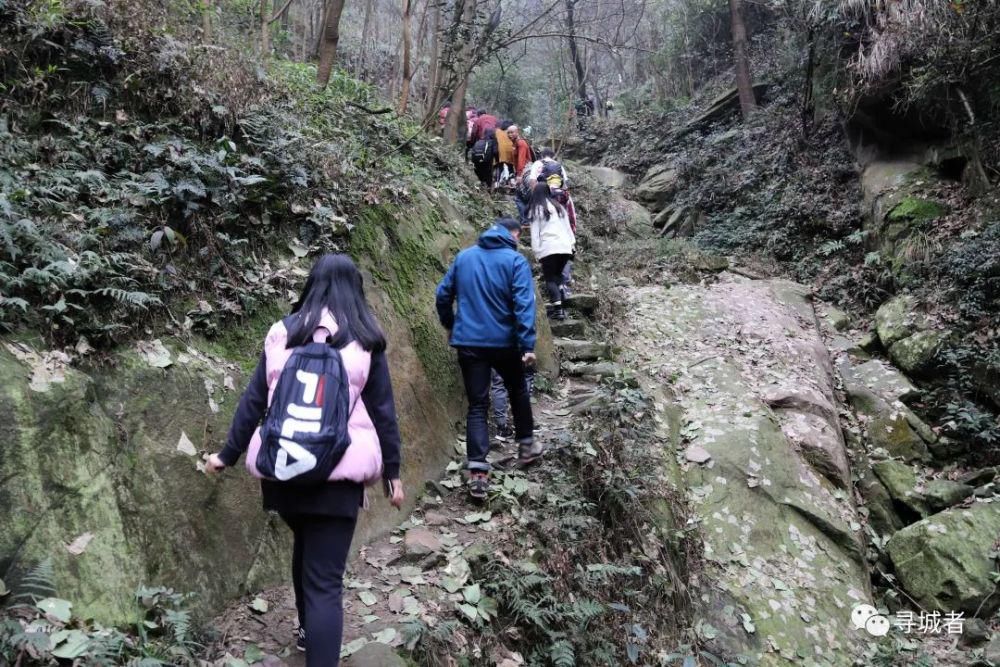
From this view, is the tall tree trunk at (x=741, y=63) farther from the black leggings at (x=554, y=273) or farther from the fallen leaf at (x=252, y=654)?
the fallen leaf at (x=252, y=654)

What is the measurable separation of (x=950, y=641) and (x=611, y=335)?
16.6ft

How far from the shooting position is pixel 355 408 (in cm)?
289

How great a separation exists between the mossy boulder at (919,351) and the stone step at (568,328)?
469 centimetres

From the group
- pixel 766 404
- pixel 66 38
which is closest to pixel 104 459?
pixel 66 38

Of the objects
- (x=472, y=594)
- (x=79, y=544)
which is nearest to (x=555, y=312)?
(x=472, y=594)

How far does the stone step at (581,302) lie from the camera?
9.26 m

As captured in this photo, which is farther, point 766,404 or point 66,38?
point 766,404

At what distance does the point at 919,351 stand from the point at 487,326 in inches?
286

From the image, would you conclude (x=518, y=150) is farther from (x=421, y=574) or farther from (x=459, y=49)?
(x=421, y=574)

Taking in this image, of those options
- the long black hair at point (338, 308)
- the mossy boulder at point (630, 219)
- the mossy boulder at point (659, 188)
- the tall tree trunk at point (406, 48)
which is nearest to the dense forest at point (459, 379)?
the tall tree trunk at point (406, 48)

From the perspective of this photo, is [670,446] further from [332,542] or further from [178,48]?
[178,48]

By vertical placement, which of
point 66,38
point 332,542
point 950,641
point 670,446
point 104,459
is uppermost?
point 66,38

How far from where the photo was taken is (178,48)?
18.5ft

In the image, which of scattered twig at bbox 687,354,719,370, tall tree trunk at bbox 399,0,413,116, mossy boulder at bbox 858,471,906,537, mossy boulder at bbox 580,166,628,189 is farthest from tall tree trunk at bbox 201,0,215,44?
mossy boulder at bbox 580,166,628,189
